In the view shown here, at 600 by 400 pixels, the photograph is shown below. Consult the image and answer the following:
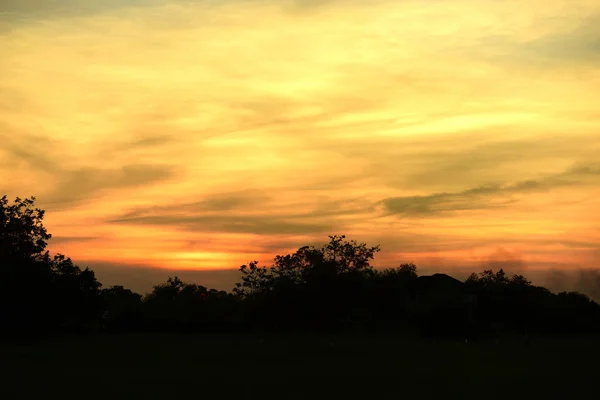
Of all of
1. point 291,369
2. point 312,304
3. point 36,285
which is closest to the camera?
point 291,369

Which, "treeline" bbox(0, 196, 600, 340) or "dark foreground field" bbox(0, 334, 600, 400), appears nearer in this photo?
"dark foreground field" bbox(0, 334, 600, 400)

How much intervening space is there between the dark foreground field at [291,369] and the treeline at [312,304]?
5.41 meters

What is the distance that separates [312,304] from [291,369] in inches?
1444

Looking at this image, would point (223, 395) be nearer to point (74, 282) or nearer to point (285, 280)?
point (74, 282)

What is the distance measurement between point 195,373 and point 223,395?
7.50m

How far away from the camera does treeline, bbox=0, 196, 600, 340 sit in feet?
197

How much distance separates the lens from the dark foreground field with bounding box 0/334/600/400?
26938 mm

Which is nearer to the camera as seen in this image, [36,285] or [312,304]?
[36,285]

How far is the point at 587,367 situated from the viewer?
123 feet

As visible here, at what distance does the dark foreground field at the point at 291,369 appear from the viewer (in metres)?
26.9

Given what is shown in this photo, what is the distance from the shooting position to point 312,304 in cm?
7238

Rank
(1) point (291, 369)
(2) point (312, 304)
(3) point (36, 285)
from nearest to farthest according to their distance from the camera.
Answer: (1) point (291, 369) < (3) point (36, 285) < (2) point (312, 304)

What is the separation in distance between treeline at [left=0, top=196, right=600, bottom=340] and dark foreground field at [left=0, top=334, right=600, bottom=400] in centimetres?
541

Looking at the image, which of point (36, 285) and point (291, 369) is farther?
point (36, 285)
